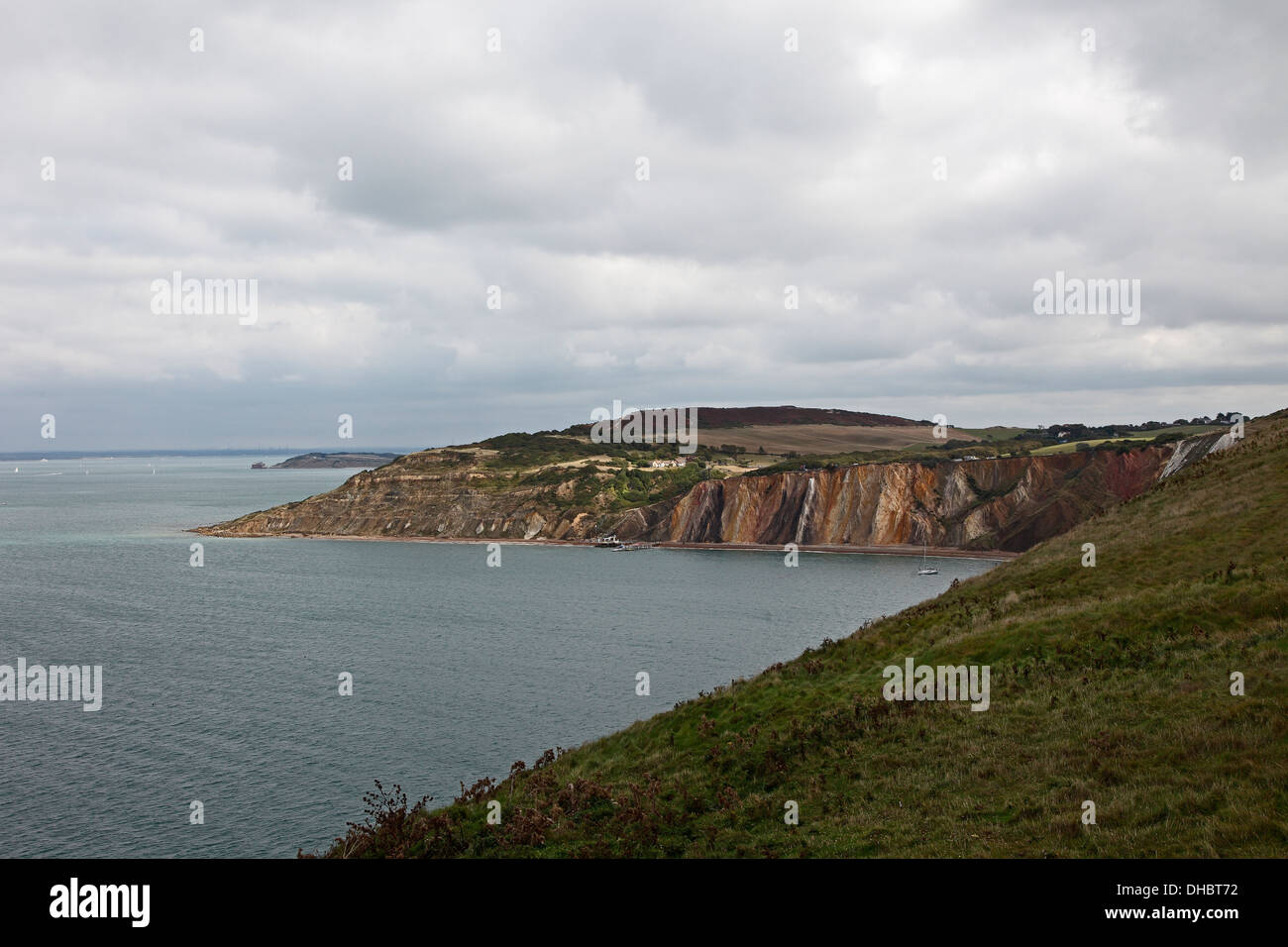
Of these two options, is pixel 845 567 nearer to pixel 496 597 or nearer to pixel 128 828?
pixel 496 597

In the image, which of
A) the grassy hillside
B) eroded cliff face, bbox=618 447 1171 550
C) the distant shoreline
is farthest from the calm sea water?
the grassy hillside

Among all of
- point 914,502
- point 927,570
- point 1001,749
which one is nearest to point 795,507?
point 914,502

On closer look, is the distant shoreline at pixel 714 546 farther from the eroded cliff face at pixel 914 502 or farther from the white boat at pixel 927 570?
the white boat at pixel 927 570

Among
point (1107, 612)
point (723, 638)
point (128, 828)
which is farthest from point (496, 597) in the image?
point (1107, 612)

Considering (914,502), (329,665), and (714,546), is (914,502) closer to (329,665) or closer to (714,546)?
(714,546)

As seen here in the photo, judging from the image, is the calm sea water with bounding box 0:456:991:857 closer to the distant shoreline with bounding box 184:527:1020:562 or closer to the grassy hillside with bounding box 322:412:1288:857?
the distant shoreline with bounding box 184:527:1020:562

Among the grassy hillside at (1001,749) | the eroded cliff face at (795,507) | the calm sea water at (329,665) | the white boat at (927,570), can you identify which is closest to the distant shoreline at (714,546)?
the eroded cliff face at (795,507)
